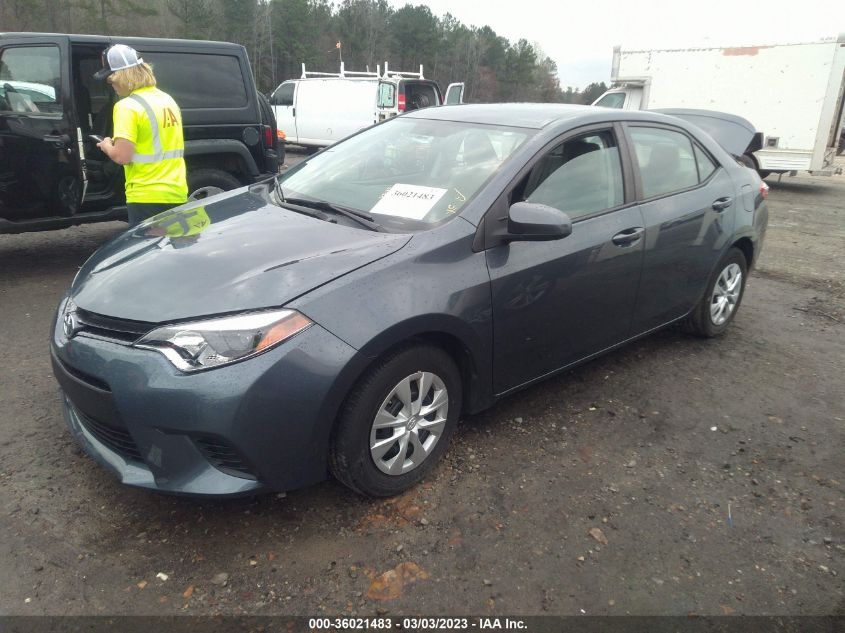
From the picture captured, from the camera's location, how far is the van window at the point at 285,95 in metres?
17.2

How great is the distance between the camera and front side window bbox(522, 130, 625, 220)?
3.09 meters

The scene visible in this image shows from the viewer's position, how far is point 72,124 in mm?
5199

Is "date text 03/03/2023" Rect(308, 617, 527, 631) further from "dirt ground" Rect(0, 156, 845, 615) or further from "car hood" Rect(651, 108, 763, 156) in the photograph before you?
"car hood" Rect(651, 108, 763, 156)

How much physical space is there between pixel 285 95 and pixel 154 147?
14.3 meters

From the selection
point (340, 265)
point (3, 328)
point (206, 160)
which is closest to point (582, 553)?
point (340, 265)

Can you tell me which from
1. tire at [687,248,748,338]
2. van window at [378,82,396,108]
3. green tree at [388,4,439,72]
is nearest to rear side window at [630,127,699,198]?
tire at [687,248,748,338]

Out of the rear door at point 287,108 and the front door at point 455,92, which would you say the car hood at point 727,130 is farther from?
the front door at point 455,92

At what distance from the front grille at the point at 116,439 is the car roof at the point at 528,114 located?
236cm

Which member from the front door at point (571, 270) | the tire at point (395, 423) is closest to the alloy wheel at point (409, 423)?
the tire at point (395, 423)

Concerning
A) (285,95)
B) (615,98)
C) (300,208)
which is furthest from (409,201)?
(285,95)

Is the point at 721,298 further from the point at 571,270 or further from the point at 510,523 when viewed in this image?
the point at 510,523

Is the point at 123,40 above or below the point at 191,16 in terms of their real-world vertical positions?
below

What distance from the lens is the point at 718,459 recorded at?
3104 millimetres

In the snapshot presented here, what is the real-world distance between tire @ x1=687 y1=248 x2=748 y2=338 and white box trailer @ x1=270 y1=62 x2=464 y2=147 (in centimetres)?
1156
